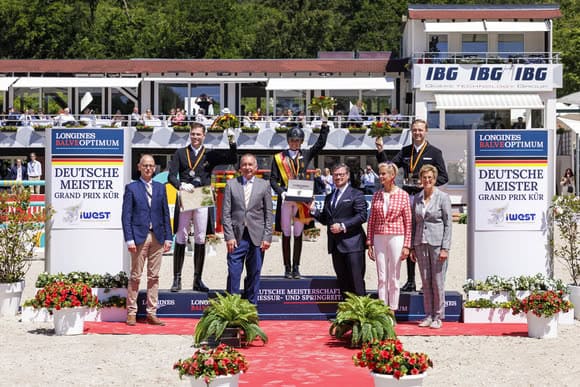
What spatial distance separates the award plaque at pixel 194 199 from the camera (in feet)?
38.1

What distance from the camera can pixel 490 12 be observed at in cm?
4122

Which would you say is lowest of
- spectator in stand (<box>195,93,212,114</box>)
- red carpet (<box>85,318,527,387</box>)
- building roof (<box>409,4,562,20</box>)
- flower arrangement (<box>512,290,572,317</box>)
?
red carpet (<box>85,318,527,387</box>)

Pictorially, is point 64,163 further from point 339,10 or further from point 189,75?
point 339,10

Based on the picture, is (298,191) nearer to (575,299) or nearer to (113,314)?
(113,314)

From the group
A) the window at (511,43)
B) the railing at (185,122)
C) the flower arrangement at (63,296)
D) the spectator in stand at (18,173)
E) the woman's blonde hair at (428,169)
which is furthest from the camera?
the window at (511,43)

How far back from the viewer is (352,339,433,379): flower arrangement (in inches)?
289

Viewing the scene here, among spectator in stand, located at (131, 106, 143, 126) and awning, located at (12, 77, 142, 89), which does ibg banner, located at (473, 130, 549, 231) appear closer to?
spectator in stand, located at (131, 106, 143, 126)

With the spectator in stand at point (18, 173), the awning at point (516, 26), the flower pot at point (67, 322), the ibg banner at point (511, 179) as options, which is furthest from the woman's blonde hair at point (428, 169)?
the awning at point (516, 26)

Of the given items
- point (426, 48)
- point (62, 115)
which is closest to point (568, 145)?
point (426, 48)

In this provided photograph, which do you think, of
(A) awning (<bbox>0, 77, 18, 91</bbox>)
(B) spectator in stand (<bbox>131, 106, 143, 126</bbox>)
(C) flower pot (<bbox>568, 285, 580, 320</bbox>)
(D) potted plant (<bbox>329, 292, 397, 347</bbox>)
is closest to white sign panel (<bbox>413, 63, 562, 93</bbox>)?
(B) spectator in stand (<bbox>131, 106, 143, 126</bbox>)

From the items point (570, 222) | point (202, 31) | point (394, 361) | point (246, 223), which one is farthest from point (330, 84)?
point (394, 361)

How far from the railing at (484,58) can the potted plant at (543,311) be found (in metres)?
30.8

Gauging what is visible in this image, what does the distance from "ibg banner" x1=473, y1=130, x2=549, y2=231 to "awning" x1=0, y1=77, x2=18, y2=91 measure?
3252 centimetres

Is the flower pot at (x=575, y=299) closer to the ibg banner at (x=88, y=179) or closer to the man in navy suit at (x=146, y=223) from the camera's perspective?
the man in navy suit at (x=146, y=223)
